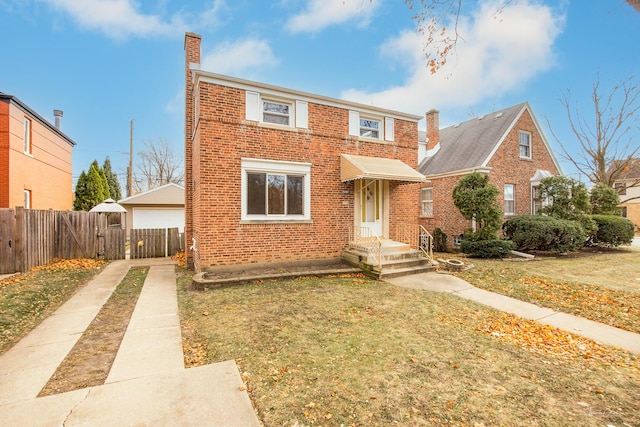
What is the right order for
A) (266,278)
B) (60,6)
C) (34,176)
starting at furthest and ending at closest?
(34,176), (60,6), (266,278)

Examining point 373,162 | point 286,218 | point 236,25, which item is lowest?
point 286,218

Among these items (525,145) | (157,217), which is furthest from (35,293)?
(525,145)

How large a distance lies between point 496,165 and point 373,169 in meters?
10.5

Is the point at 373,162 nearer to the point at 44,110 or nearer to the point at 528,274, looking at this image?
the point at 528,274

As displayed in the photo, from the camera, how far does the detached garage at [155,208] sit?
69.5ft

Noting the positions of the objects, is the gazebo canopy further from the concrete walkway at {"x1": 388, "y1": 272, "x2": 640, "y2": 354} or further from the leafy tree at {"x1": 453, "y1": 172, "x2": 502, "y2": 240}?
the leafy tree at {"x1": 453, "y1": 172, "x2": 502, "y2": 240}

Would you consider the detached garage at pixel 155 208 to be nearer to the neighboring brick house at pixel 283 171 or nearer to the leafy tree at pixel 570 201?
the neighboring brick house at pixel 283 171

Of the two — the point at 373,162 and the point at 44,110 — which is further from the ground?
the point at 44,110

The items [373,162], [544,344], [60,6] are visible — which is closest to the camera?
[544,344]

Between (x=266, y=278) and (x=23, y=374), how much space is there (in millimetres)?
5154

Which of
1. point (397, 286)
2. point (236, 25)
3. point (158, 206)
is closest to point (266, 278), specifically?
point (397, 286)

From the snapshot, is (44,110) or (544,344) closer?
(544,344)

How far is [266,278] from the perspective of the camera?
27.0 feet

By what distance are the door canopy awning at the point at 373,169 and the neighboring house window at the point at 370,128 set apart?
1051 millimetres
